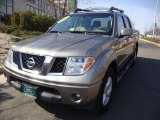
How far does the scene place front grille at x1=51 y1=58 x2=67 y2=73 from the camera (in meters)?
3.73

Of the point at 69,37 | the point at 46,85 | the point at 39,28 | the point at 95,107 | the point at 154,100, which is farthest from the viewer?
the point at 39,28

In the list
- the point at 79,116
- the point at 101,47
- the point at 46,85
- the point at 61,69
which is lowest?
the point at 79,116

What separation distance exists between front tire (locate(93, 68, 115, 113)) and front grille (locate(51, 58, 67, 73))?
2.52 feet

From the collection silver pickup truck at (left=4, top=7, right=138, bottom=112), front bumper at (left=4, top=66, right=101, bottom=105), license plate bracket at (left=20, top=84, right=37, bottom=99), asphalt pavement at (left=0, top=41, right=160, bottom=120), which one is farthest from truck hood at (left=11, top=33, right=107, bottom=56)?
asphalt pavement at (left=0, top=41, right=160, bottom=120)

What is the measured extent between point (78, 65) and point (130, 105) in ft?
6.33

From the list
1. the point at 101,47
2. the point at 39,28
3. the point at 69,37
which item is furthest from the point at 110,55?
the point at 39,28

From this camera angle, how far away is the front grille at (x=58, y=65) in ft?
12.2

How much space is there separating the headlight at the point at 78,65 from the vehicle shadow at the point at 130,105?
3.47ft

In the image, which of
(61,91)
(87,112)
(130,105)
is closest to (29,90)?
(61,91)

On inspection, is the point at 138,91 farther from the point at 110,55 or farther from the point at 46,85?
the point at 46,85

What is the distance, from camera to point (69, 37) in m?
4.77

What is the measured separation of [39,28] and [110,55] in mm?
14882

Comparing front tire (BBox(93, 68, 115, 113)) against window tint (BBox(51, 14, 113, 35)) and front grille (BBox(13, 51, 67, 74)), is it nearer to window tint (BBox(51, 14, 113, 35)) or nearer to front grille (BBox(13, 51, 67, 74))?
front grille (BBox(13, 51, 67, 74))

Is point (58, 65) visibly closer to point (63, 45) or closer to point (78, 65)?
point (78, 65)
